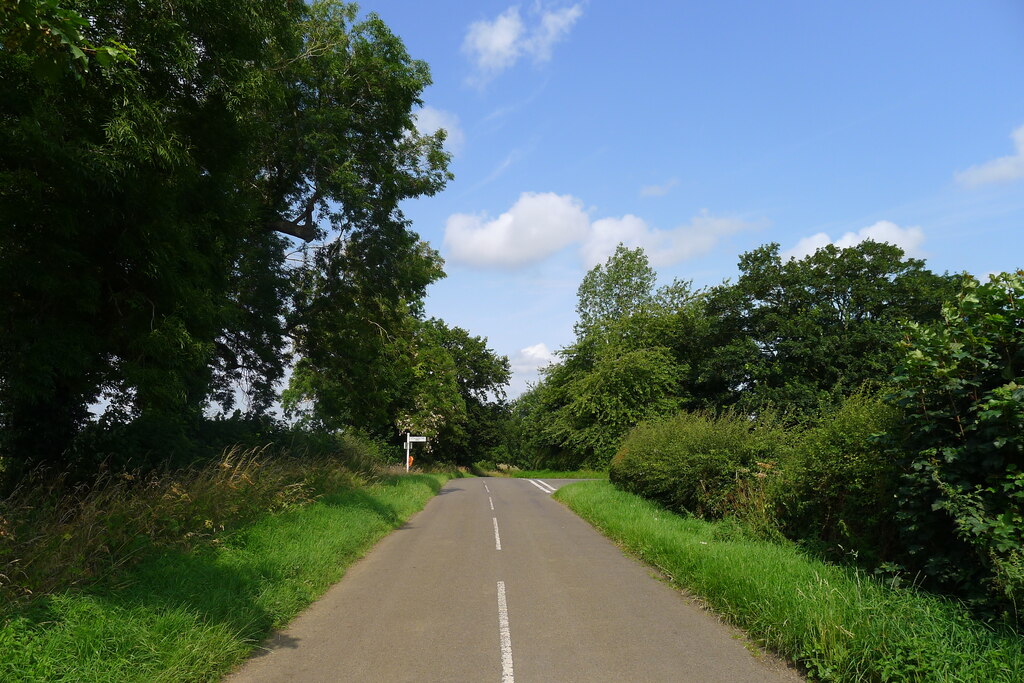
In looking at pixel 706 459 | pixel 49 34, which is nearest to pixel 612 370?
pixel 706 459

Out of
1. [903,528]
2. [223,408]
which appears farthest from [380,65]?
[903,528]

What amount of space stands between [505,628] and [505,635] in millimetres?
246

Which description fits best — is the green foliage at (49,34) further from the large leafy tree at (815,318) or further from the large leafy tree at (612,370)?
the large leafy tree at (612,370)

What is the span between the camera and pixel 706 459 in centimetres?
1346

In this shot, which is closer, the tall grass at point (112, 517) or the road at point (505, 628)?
the road at point (505, 628)

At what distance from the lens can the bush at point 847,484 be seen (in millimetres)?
6949

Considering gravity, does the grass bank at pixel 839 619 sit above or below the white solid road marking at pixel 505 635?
above

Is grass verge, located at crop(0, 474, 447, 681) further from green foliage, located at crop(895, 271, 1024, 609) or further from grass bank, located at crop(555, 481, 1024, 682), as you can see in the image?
green foliage, located at crop(895, 271, 1024, 609)

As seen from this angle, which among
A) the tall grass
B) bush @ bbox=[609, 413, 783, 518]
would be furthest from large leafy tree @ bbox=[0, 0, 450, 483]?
bush @ bbox=[609, 413, 783, 518]

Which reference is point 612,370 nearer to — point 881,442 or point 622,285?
point 622,285

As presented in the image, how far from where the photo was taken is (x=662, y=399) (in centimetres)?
4106

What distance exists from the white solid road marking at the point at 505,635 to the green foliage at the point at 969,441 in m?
3.94

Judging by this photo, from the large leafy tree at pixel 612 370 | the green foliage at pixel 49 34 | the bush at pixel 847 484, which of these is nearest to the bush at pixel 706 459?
the bush at pixel 847 484

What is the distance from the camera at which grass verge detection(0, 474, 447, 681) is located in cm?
461
